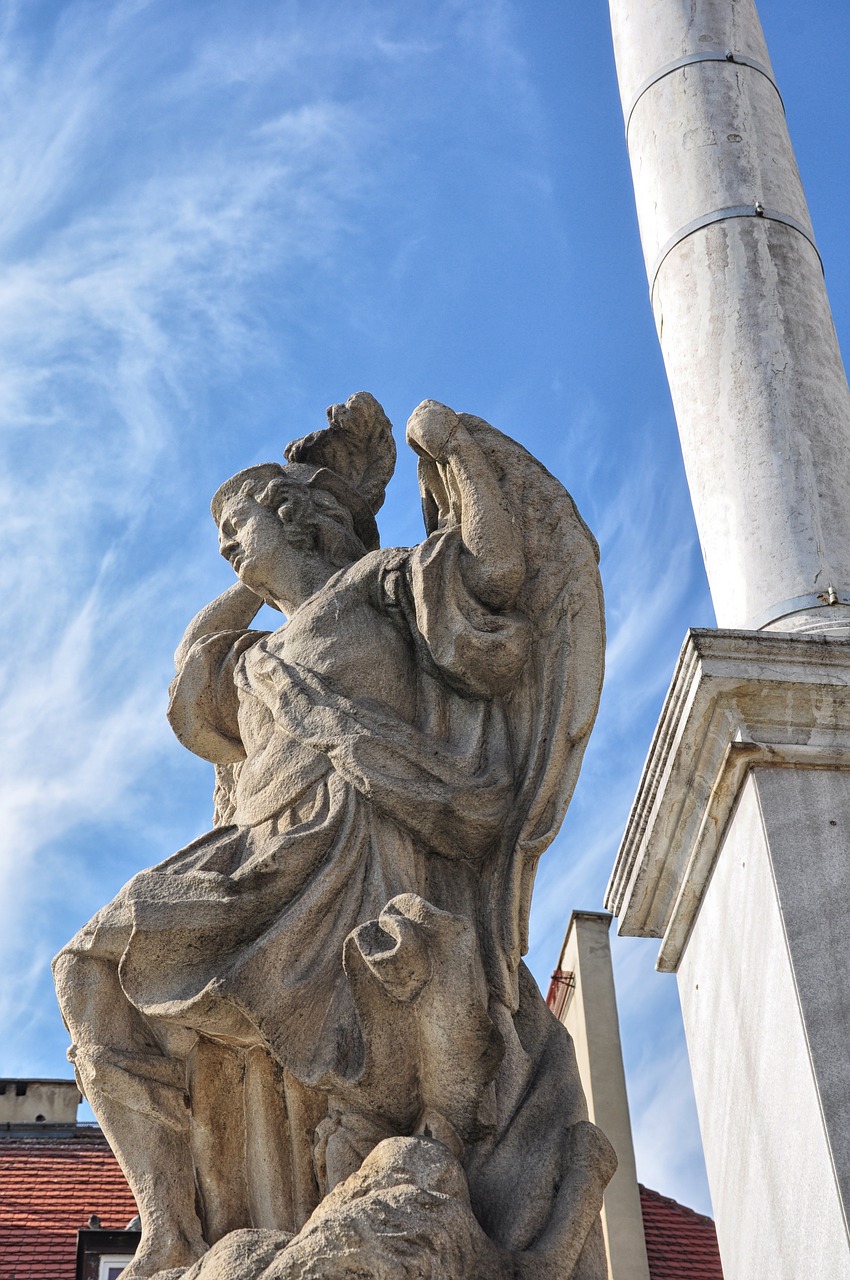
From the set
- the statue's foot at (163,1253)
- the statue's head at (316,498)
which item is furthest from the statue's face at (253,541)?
the statue's foot at (163,1253)

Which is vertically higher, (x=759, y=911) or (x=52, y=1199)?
(x=52, y=1199)

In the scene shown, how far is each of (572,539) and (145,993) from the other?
7.04ft

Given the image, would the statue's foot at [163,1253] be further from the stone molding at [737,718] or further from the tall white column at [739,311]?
the tall white column at [739,311]

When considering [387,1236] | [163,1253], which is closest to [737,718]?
[387,1236]

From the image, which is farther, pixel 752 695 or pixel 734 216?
pixel 734 216

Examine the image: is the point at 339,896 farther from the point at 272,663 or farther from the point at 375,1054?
the point at 272,663

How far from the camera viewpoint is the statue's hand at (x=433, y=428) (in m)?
6.38

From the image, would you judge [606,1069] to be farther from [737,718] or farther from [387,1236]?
[387,1236]

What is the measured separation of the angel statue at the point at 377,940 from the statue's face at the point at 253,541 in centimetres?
7

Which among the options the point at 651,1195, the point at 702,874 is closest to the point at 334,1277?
the point at 702,874

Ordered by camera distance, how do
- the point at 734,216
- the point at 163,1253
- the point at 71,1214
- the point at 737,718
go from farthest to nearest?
the point at 71,1214, the point at 734,216, the point at 737,718, the point at 163,1253

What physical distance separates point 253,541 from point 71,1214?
8.07 metres

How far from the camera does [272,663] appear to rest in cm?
639

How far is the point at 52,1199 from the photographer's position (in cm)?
1362
